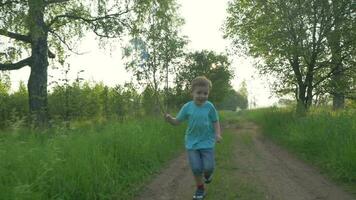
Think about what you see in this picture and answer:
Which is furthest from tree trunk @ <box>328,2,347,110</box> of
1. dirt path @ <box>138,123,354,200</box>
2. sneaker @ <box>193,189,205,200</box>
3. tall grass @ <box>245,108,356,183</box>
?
sneaker @ <box>193,189,205,200</box>

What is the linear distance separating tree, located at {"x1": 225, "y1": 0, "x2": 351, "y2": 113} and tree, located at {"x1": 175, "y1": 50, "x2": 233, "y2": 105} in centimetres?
964

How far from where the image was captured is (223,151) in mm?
14508

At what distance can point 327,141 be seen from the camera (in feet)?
40.9

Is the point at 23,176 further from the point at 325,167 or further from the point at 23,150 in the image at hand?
the point at 325,167

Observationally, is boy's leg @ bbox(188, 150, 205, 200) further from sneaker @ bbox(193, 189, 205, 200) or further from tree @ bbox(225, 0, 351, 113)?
tree @ bbox(225, 0, 351, 113)

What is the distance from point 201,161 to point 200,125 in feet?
2.04

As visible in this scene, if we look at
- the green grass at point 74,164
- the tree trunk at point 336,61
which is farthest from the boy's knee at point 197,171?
the tree trunk at point 336,61

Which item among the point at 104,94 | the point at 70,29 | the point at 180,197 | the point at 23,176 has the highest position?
the point at 70,29

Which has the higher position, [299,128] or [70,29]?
[70,29]

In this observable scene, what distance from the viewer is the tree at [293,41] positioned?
806 inches

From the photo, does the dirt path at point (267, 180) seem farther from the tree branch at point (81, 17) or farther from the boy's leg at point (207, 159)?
the tree branch at point (81, 17)

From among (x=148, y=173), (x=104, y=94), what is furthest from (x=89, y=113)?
(x=148, y=173)

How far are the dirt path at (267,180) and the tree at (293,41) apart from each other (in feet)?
28.1

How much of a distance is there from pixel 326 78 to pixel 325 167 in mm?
12862
